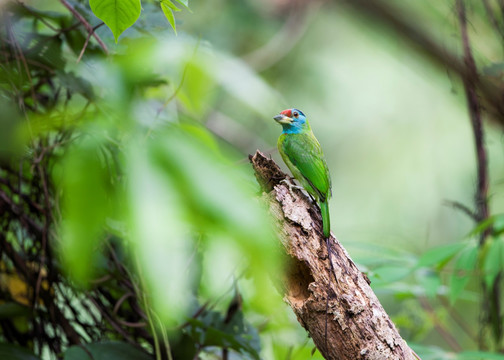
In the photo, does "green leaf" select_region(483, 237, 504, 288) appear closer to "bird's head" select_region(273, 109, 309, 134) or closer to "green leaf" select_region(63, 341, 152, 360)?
"bird's head" select_region(273, 109, 309, 134)

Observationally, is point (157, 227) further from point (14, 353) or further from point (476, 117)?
point (476, 117)

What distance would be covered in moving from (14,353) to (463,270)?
1641mm

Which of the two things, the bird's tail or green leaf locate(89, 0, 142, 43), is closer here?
green leaf locate(89, 0, 142, 43)

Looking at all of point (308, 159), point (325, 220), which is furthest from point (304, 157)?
point (325, 220)

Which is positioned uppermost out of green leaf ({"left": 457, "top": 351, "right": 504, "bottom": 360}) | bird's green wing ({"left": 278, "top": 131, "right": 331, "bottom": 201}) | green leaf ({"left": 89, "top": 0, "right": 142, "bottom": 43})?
green leaf ({"left": 89, "top": 0, "right": 142, "bottom": 43})

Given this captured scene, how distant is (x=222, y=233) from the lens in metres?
0.66

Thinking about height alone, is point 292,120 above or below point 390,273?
above

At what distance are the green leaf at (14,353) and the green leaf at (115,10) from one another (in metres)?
1.16

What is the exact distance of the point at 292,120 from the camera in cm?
171

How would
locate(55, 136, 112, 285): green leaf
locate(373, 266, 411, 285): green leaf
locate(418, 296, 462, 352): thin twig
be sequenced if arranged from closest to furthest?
locate(55, 136, 112, 285): green leaf < locate(373, 266, 411, 285): green leaf < locate(418, 296, 462, 352): thin twig

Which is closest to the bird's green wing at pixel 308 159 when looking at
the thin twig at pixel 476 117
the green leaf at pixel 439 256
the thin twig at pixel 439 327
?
the green leaf at pixel 439 256

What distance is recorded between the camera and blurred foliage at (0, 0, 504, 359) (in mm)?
729

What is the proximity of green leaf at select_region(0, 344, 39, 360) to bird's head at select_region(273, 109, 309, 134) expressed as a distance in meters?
1.06

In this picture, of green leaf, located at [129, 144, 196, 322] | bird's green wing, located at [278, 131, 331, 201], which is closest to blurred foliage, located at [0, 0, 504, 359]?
green leaf, located at [129, 144, 196, 322]
